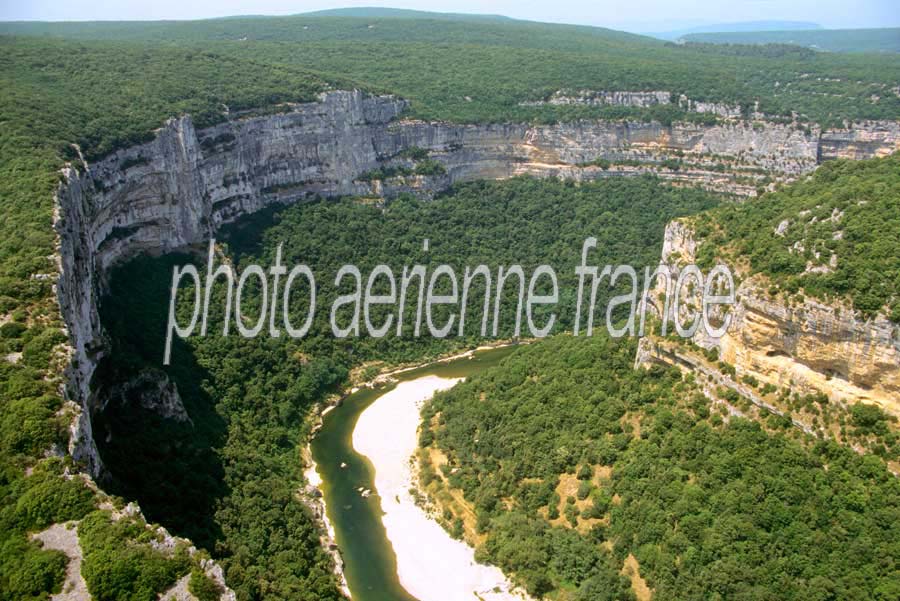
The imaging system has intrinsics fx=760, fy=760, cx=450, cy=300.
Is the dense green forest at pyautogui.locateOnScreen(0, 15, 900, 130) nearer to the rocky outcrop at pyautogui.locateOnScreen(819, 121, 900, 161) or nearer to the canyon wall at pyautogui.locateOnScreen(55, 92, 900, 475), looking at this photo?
the rocky outcrop at pyautogui.locateOnScreen(819, 121, 900, 161)

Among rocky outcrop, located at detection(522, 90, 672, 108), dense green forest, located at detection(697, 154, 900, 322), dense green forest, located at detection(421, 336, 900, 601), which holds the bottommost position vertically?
dense green forest, located at detection(421, 336, 900, 601)

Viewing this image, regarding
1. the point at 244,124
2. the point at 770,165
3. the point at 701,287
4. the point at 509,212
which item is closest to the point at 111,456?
the point at 701,287

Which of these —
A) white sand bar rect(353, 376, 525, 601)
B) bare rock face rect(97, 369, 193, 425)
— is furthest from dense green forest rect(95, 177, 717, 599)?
white sand bar rect(353, 376, 525, 601)

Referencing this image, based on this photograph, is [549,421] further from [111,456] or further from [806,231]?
[111,456]

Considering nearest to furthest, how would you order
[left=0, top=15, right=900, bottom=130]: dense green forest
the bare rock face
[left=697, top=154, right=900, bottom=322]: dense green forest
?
[left=697, top=154, right=900, bottom=322]: dense green forest, the bare rock face, [left=0, top=15, right=900, bottom=130]: dense green forest

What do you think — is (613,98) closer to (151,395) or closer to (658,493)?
(658,493)
